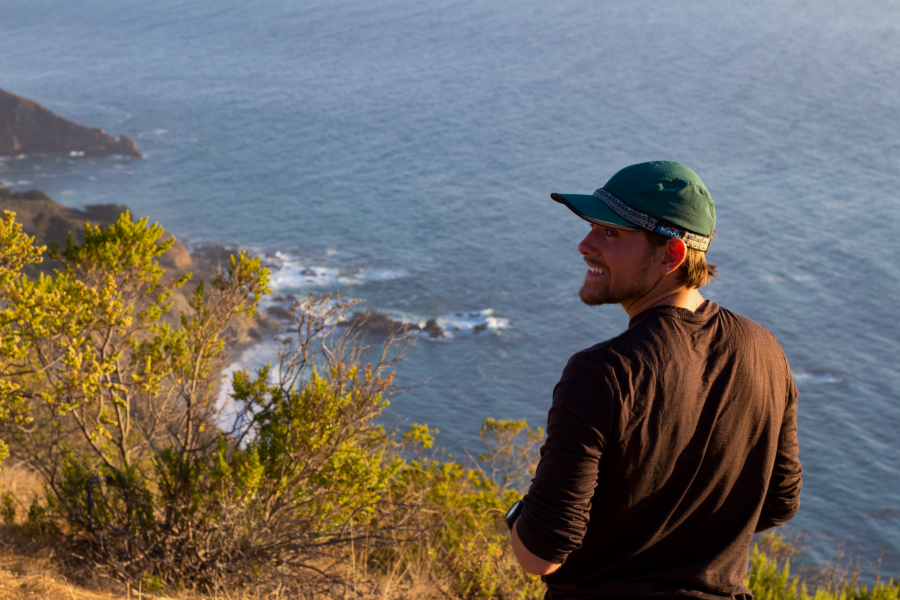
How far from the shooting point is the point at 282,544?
4.92m

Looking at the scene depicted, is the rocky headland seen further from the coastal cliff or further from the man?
the man

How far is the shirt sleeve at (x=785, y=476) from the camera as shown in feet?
6.69

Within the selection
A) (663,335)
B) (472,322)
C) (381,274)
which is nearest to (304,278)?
(381,274)

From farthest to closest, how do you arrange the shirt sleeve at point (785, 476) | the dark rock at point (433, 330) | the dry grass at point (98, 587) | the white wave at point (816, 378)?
the dark rock at point (433, 330)
the white wave at point (816, 378)
the dry grass at point (98, 587)
the shirt sleeve at point (785, 476)

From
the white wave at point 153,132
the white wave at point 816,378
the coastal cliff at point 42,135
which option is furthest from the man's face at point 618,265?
the white wave at point 153,132

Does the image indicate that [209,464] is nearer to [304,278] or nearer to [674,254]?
[674,254]

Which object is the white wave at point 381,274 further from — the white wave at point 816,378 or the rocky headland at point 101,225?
the white wave at point 816,378

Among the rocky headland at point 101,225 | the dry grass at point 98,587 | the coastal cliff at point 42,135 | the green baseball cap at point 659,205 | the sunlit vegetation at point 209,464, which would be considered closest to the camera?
the green baseball cap at point 659,205

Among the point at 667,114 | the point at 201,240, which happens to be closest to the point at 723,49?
the point at 667,114

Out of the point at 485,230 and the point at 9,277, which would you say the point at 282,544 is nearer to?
the point at 9,277

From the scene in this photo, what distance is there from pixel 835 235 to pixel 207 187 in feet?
181

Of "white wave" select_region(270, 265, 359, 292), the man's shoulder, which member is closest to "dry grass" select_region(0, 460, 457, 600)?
the man's shoulder

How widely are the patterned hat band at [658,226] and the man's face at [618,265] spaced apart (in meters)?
0.05

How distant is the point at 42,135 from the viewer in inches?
2854
